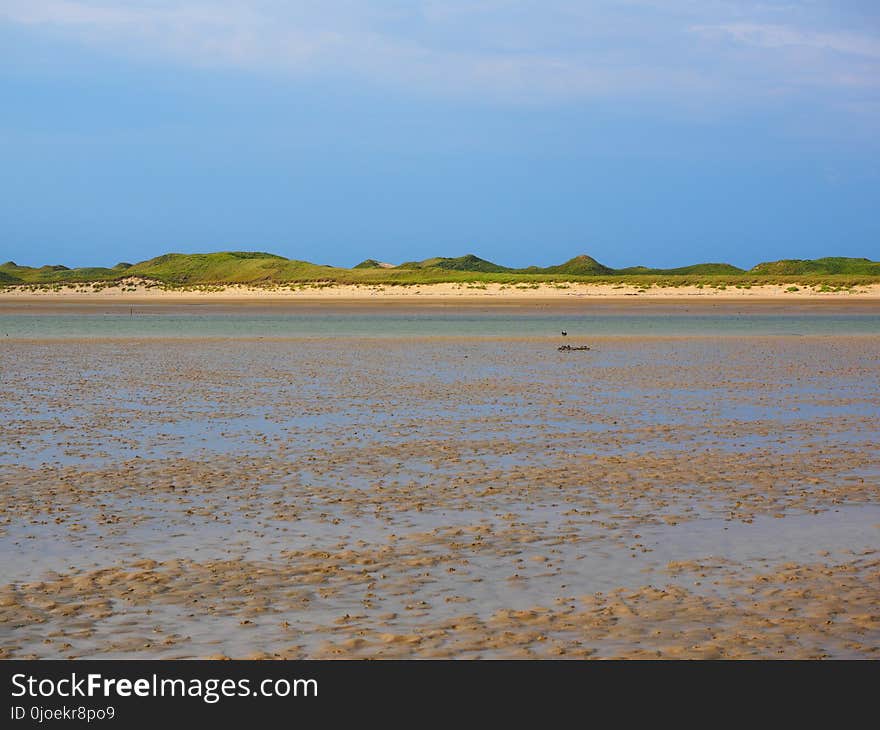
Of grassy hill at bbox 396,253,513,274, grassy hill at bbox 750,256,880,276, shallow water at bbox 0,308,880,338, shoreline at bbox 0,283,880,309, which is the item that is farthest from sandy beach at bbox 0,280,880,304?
grassy hill at bbox 396,253,513,274

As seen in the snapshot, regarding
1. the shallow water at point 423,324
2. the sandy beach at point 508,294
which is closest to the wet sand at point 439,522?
the shallow water at point 423,324

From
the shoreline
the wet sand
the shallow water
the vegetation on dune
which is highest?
the vegetation on dune

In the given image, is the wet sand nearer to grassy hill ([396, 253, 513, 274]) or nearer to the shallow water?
the shallow water

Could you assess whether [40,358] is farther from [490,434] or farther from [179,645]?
[179,645]

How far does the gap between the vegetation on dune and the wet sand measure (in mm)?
73144

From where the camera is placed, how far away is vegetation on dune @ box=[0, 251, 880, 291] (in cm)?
9769

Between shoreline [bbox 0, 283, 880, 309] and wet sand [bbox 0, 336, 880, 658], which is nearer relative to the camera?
wet sand [bbox 0, 336, 880, 658]

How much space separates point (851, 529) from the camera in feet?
38.8

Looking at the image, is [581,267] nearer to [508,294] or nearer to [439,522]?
[508,294]

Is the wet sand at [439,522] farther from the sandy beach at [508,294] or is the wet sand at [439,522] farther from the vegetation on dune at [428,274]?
the vegetation on dune at [428,274]
